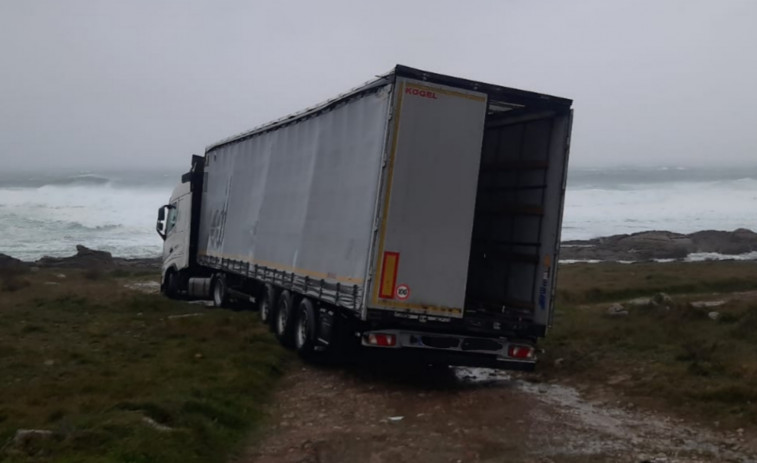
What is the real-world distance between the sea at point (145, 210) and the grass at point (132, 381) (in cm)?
3904

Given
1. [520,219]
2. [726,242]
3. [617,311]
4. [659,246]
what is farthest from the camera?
[726,242]

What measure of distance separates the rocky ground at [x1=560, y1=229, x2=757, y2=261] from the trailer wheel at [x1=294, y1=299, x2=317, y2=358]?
3535cm

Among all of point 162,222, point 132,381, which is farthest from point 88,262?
point 132,381

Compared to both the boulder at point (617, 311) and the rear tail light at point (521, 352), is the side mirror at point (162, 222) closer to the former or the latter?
the boulder at point (617, 311)

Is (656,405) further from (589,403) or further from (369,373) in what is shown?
(369,373)

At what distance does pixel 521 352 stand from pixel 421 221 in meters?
2.52

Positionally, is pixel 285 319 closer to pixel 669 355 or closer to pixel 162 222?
pixel 669 355

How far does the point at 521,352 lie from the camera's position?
1098cm

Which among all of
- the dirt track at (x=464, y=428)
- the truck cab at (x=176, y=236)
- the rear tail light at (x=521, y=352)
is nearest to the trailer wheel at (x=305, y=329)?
the dirt track at (x=464, y=428)

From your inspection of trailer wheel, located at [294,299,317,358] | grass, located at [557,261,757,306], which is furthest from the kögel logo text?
grass, located at [557,261,757,306]

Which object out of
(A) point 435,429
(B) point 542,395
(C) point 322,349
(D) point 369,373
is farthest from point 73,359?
(B) point 542,395

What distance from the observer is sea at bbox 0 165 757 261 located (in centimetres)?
6488

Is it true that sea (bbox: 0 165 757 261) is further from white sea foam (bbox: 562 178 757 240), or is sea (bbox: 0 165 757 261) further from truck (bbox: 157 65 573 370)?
truck (bbox: 157 65 573 370)

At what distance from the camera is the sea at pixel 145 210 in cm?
6488
